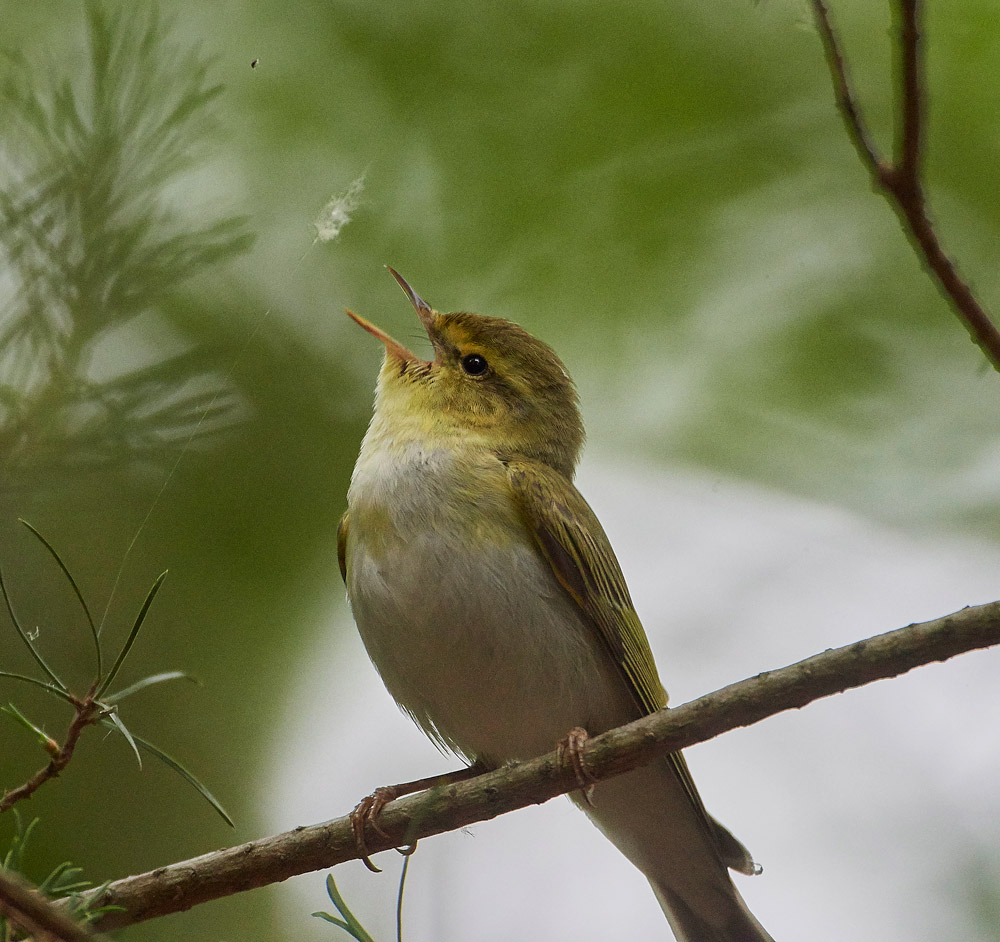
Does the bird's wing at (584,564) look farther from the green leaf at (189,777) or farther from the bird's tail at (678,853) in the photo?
the green leaf at (189,777)

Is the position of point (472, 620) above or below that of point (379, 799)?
above

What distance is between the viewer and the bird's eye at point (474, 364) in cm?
273

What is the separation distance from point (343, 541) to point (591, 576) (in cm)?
62

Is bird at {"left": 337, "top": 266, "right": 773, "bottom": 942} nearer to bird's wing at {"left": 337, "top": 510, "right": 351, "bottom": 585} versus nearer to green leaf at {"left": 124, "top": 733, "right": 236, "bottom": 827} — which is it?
bird's wing at {"left": 337, "top": 510, "right": 351, "bottom": 585}

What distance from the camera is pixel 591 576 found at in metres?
2.39

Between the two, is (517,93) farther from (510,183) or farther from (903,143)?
(903,143)

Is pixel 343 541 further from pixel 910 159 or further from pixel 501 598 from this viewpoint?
pixel 910 159

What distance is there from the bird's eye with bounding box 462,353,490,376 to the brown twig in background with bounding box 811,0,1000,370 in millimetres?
1633

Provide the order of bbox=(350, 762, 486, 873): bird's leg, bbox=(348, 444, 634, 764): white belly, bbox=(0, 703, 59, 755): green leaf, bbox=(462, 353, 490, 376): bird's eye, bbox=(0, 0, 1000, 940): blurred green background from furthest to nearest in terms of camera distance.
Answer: bbox=(462, 353, 490, 376): bird's eye < bbox=(348, 444, 634, 764): white belly < bbox=(350, 762, 486, 873): bird's leg < bbox=(0, 0, 1000, 940): blurred green background < bbox=(0, 703, 59, 755): green leaf

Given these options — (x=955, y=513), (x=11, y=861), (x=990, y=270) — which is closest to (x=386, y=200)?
(x=11, y=861)

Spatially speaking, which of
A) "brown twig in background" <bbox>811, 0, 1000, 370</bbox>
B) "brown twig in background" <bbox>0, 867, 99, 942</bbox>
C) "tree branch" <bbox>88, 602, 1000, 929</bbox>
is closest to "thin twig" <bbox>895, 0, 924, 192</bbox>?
"brown twig in background" <bbox>811, 0, 1000, 370</bbox>

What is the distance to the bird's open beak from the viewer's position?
7.72 feet

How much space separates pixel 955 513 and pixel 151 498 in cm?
241

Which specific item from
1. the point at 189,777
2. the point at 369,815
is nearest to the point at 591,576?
the point at 369,815
